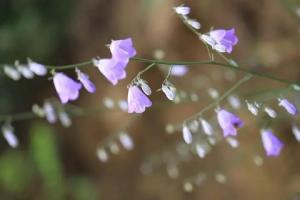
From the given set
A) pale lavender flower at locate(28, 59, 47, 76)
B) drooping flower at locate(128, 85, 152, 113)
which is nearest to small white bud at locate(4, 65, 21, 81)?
pale lavender flower at locate(28, 59, 47, 76)

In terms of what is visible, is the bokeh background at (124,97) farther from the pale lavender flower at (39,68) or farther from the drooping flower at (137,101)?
the drooping flower at (137,101)

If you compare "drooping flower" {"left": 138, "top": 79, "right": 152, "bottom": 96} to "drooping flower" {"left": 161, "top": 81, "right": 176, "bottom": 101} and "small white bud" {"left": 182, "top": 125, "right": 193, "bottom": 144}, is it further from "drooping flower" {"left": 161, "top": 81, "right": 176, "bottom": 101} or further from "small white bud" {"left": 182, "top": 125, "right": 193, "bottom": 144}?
"small white bud" {"left": 182, "top": 125, "right": 193, "bottom": 144}

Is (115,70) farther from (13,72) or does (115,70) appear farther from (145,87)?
(13,72)

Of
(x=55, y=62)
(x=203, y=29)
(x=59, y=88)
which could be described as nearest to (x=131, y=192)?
(x=55, y=62)

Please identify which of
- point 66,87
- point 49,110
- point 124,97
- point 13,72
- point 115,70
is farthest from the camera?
point 124,97

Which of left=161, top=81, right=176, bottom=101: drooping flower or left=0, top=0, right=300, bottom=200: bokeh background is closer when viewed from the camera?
left=161, top=81, right=176, bottom=101: drooping flower

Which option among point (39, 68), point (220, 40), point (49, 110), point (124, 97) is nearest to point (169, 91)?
point (220, 40)

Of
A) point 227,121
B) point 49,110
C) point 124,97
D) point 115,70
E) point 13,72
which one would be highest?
point 115,70
